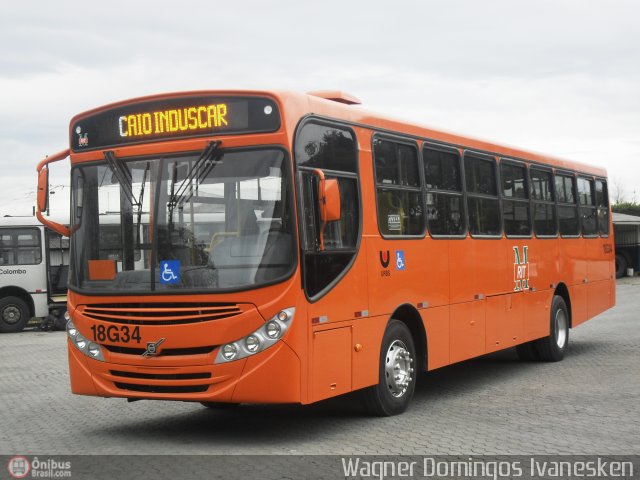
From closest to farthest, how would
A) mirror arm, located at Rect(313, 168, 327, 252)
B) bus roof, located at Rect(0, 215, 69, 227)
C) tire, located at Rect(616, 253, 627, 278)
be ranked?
1. mirror arm, located at Rect(313, 168, 327, 252)
2. bus roof, located at Rect(0, 215, 69, 227)
3. tire, located at Rect(616, 253, 627, 278)

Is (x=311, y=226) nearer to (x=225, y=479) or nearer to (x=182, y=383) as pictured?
(x=182, y=383)

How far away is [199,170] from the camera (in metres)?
→ 8.20

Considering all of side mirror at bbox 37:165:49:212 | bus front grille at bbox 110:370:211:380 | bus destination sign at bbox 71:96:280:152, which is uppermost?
bus destination sign at bbox 71:96:280:152

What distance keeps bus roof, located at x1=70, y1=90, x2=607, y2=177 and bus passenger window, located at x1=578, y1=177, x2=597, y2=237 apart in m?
3.51

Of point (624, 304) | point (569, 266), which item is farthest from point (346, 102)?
point (624, 304)

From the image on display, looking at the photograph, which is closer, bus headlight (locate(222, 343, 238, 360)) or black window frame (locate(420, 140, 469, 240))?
bus headlight (locate(222, 343, 238, 360))

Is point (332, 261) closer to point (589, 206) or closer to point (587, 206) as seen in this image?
point (587, 206)

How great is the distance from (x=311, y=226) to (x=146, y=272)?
4.79 ft

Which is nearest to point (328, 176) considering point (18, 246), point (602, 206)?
point (602, 206)

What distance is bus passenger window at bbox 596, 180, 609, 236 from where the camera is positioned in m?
16.9

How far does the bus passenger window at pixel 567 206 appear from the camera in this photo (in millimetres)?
14945

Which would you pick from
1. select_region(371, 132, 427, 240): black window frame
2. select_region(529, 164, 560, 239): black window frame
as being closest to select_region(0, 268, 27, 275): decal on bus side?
select_region(529, 164, 560, 239): black window frame

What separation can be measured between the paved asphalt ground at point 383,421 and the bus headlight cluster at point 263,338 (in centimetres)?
80

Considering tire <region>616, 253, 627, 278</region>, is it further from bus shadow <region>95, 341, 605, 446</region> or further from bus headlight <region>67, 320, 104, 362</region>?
bus headlight <region>67, 320, 104, 362</region>
